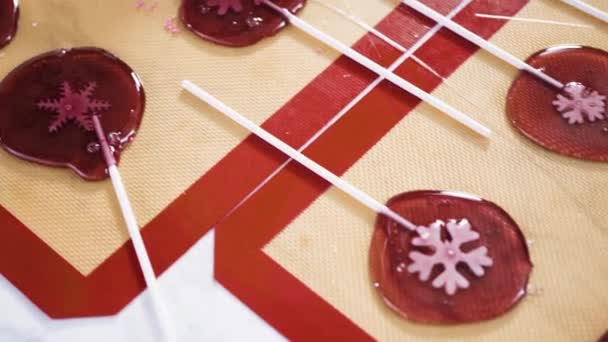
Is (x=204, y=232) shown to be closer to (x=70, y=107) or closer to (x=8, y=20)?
(x=70, y=107)

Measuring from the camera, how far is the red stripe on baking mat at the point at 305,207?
0.82 metres

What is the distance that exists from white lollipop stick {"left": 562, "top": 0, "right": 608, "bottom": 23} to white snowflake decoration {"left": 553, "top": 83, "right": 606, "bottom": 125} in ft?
0.50

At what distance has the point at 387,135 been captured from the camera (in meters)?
0.94

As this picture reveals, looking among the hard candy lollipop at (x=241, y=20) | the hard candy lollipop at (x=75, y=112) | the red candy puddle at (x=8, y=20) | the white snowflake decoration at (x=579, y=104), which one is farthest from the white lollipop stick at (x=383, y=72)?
the red candy puddle at (x=8, y=20)

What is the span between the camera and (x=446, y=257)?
82 centimetres

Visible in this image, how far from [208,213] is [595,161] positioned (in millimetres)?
540

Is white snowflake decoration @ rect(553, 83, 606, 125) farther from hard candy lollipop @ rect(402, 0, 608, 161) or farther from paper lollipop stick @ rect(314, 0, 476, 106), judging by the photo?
paper lollipop stick @ rect(314, 0, 476, 106)

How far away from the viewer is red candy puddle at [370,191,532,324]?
31.6 inches

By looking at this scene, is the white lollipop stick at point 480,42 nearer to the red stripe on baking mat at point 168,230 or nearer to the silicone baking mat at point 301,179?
the silicone baking mat at point 301,179

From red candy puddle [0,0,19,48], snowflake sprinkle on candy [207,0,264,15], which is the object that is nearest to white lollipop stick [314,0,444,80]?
snowflake sprinkle on candy [207,0,264,15]

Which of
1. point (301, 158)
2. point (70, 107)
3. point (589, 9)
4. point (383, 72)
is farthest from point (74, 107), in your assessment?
point (589, 9)

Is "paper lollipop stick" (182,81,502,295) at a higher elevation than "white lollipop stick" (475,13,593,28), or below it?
below

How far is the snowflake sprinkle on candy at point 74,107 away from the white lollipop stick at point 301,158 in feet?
0.45

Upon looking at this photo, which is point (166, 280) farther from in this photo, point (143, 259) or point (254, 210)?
point (254, 210)
